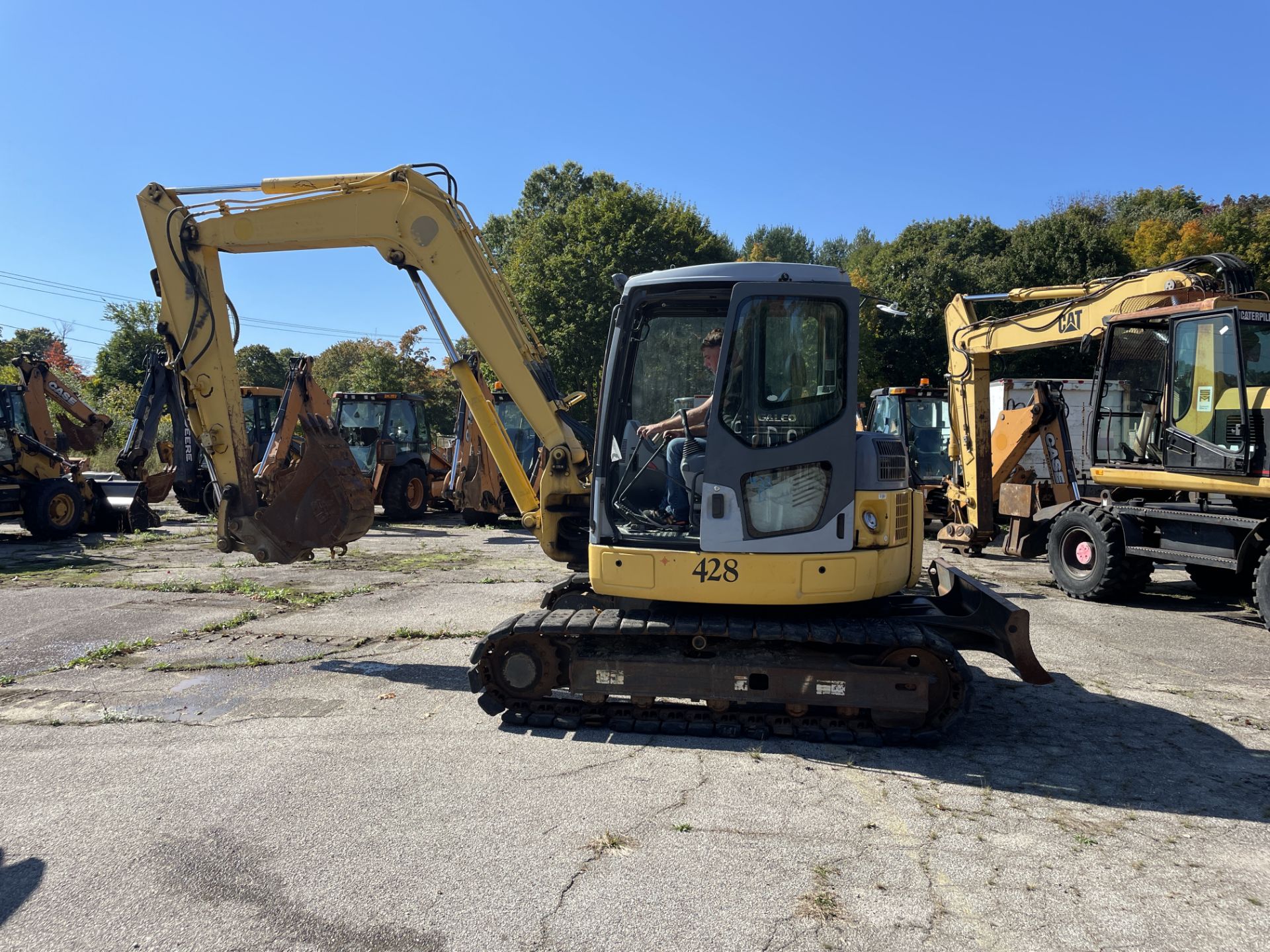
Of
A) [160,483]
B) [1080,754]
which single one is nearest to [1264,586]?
[1080,754]

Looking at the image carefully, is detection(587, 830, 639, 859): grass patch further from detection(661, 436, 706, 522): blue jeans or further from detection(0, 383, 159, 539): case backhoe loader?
detection(0, 383, 159, 539): case backhoe loader

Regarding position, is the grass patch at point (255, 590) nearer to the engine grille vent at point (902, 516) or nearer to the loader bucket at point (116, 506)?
the loader bucket at point (116, 506)

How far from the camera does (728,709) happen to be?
513cm

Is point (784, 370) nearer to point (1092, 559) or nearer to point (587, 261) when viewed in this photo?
point (1092, 559)

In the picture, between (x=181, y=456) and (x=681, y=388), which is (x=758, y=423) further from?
(x=181, y=456)

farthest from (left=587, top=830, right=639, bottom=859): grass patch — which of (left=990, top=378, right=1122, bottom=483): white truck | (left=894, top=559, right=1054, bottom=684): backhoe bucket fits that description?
(left=990, top=378, right=1122, bottom=483): white truck

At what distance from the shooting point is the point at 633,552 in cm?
497

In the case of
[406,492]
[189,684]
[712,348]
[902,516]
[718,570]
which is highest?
[712,348]

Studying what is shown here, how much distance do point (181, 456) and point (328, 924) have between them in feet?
48.7

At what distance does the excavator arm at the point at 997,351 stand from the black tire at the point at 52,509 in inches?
558

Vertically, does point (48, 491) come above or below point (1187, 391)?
below

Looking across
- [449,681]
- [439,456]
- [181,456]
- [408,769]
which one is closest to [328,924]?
[408,769]

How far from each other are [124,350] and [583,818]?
39.0 m

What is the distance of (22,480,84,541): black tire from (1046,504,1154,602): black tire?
14.9m
